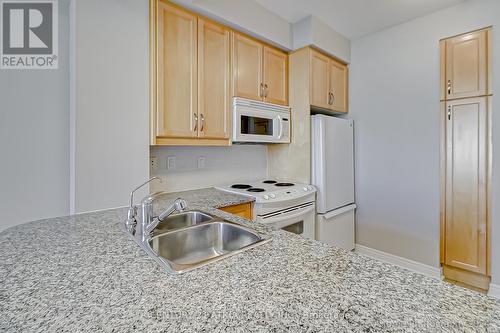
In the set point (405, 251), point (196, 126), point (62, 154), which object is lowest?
point (405, 251)

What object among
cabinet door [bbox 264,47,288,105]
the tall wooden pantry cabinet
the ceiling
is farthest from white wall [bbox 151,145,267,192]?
the tall wooden pantry cabinet

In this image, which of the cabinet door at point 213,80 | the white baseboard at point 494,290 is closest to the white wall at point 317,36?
the cabinet door at point 213,80

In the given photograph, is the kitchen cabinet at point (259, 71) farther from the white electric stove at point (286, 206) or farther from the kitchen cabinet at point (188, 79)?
the white electric stove at point (286, 206)

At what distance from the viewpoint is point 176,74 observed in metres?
1.81

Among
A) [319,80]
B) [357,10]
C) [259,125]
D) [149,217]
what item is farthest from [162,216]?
[357,10]

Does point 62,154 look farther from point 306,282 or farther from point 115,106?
point 306,282

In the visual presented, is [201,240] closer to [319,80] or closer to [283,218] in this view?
[283,218]

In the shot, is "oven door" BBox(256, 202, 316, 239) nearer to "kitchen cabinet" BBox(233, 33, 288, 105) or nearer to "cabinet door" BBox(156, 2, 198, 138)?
"cabinet door" BBox(156, 2, 198, 138)

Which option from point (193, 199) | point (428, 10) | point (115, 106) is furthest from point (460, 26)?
point (115, 106)

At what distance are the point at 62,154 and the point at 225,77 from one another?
52.5 inches

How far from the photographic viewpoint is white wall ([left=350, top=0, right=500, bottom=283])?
223cm

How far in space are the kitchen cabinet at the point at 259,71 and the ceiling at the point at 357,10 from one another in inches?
14.2

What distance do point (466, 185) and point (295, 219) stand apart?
156cm

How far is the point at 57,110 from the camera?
160cm
